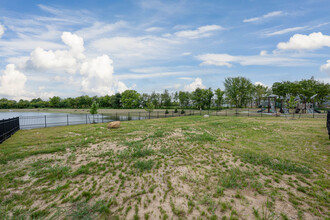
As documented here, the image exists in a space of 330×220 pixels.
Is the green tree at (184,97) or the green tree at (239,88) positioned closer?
the green tree at (239,88)

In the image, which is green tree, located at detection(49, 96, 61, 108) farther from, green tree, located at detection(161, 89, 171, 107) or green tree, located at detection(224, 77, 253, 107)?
green tree, located at detection(224, 77, 253, 107)

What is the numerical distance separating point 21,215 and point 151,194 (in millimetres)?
3192

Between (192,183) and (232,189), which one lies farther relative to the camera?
(192,183)

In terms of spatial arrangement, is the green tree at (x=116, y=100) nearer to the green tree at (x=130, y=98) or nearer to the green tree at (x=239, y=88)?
the green tree at (x=130, y=98)

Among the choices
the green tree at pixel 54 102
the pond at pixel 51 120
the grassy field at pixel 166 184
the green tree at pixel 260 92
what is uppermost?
the green tree at pixel 260 92

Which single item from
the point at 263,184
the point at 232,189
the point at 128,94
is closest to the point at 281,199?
the point at 263,184

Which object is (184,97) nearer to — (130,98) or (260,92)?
(130,98)

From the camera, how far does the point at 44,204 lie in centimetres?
387

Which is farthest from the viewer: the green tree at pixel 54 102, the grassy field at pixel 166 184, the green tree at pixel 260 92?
the green tree at pixel 54 102

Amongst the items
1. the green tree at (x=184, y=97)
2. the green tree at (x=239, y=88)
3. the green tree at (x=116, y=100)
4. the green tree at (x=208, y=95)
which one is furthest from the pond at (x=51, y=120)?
the green tree at (x=239, y=88)

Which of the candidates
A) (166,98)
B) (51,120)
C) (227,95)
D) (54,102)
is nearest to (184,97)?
(166,98)

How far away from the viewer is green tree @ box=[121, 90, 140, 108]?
288ft

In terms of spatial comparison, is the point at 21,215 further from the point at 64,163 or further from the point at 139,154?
the point at 139,154

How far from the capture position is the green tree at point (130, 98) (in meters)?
87.8
